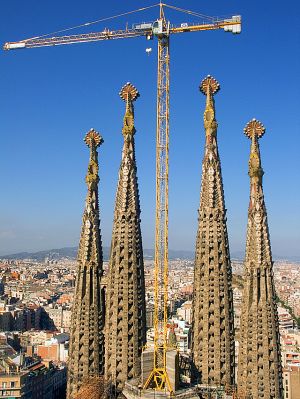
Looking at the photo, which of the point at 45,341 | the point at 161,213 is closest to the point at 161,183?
the point at 161,213

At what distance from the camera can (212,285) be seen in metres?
28.4

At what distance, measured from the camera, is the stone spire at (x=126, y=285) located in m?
27.8

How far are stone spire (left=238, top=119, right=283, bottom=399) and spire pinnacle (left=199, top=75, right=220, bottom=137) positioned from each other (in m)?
3.34

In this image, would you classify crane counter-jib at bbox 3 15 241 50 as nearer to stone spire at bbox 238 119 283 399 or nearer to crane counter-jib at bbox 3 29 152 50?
crane counter-jib at bbox 3 29 152 50

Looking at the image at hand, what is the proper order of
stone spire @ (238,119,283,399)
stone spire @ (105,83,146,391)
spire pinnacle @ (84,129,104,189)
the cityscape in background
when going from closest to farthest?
stone spire @ (238,119,283,399)
stone spire @ (105,83,146,391)
spire pinnacle @ (84,129,104,189)
the cityscape in background

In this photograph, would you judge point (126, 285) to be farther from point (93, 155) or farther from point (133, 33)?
point (133, 33)

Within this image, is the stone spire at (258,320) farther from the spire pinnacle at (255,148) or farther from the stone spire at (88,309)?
the stone spire at (88,309)

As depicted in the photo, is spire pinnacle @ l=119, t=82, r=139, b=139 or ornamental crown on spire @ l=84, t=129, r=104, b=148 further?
ornamental crown on spire @ l=84, t=129, r=104, b=148

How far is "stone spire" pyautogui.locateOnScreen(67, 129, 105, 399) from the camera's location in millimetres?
29094

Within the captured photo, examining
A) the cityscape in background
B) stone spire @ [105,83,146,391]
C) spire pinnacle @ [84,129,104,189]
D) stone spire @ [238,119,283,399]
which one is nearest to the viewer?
stone spire @ [238,119,283,399]

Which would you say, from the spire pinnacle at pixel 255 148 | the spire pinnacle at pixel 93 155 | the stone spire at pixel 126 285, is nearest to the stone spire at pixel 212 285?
the spire pinnacle at pixel 255 148

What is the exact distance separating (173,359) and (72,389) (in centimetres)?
551

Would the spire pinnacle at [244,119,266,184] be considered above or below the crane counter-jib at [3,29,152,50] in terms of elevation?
below

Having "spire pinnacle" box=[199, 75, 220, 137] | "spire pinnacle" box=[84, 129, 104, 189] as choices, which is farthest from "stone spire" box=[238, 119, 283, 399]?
"spire pinnacle" box=[84, 129, 104, 189]
